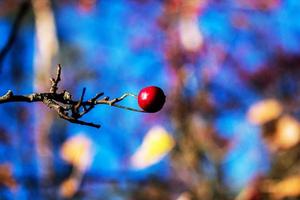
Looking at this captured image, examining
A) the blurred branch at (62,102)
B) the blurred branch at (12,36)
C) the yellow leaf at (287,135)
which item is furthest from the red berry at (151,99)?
the yellow leaf at (287,135)

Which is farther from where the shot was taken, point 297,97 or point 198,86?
point 297,97

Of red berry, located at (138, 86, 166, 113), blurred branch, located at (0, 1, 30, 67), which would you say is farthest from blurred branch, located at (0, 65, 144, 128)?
blurred branch, located at (0, 1, 30, 67)

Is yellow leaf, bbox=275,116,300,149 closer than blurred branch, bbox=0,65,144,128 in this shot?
No

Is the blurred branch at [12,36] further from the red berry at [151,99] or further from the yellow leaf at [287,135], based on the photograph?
the yellow leaf at [287,135]

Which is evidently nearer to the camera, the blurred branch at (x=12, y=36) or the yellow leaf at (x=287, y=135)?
the blurred branch at (x=12, y=36)

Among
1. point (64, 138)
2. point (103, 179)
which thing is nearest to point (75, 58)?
point (64, 138)

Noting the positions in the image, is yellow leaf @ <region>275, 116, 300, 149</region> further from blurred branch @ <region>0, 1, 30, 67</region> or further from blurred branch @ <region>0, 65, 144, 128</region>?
blurred branch @ <region>0, 65, 144, 128</region>

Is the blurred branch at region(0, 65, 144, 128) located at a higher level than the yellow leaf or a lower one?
lower

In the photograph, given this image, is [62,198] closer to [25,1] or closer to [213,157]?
[213,157]
